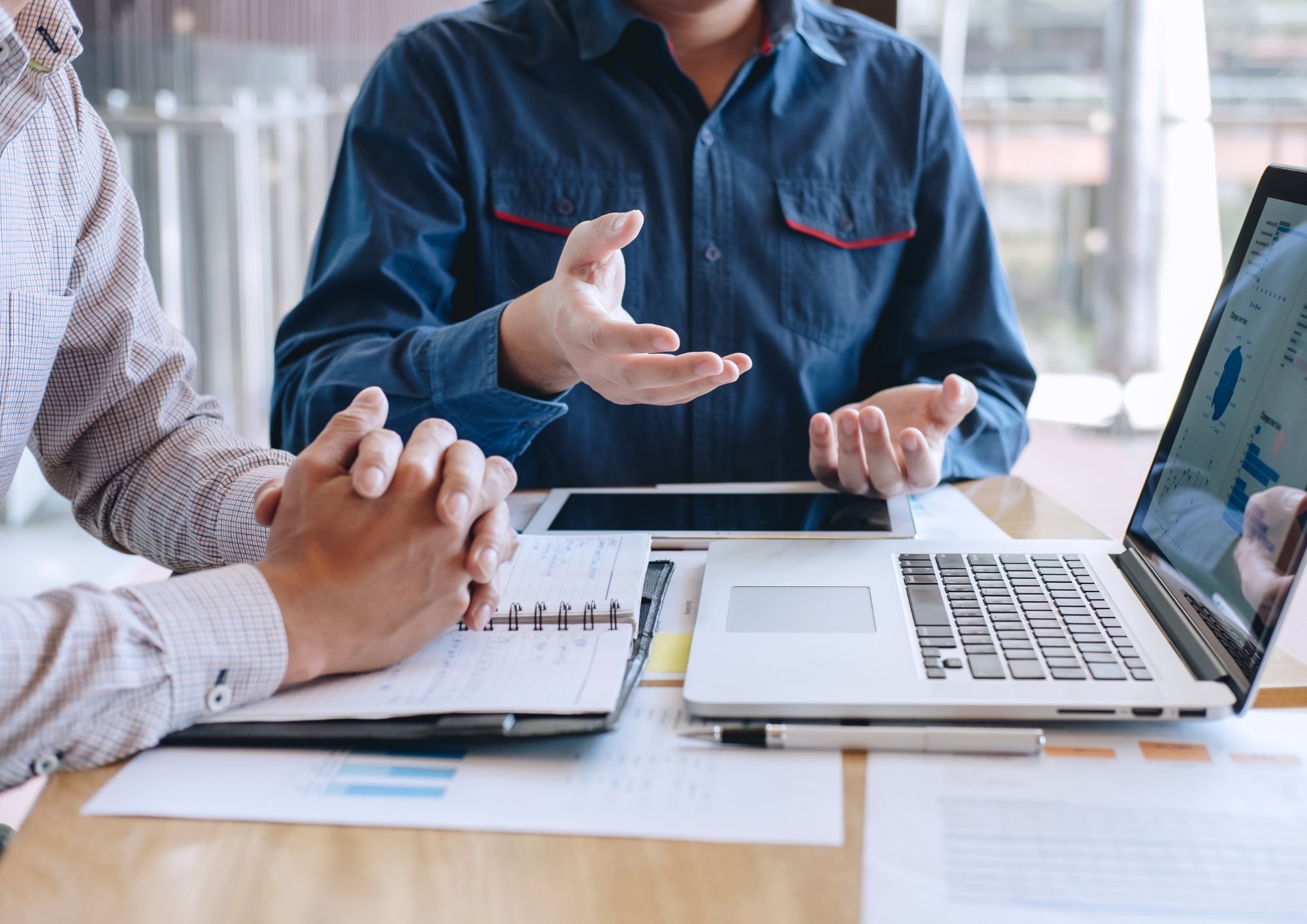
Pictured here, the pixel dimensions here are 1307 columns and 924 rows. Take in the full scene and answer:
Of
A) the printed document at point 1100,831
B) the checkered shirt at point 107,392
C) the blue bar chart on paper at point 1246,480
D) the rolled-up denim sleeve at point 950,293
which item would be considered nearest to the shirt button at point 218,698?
the checkered shirt at point 107,392

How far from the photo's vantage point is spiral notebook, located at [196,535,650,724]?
0.60 metres

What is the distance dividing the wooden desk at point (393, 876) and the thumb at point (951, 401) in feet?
1.71

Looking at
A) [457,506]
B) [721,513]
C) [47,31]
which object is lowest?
[721,513]

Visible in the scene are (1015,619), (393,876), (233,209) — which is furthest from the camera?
(233,209)

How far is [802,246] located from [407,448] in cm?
74

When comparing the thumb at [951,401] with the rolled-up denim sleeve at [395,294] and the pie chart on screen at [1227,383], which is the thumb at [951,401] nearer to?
the pie chart on screen at [1227,383]

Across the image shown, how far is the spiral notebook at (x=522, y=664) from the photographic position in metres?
0.60

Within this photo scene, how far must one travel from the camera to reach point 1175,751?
58 cm

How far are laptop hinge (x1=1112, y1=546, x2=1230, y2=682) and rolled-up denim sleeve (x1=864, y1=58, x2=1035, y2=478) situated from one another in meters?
0.51

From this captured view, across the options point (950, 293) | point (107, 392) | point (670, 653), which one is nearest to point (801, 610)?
point (670, 653)

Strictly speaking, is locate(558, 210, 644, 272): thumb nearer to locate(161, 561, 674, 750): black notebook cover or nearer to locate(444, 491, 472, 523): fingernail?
locate(444, 491, 472, 523): fingernail

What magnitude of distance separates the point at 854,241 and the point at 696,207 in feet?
0.65

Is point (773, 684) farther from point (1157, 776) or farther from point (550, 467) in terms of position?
point (550, 467)

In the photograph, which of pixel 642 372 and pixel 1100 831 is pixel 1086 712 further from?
pixel 642 372
